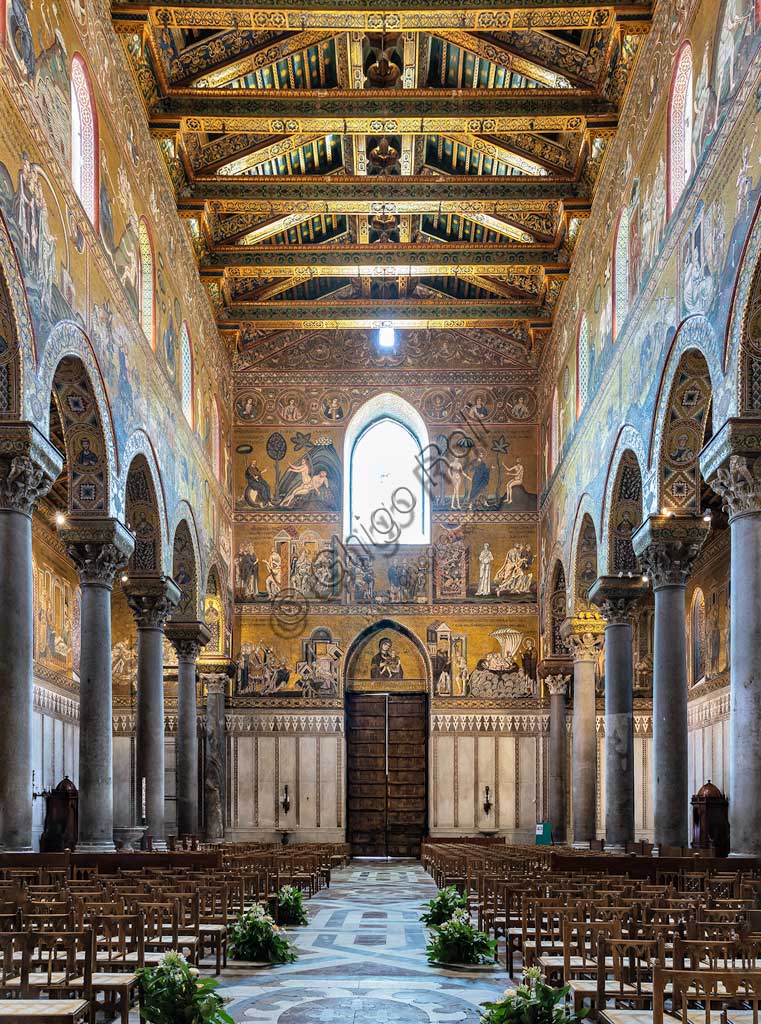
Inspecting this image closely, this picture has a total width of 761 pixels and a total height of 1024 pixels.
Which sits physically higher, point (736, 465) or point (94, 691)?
point (736, 465)

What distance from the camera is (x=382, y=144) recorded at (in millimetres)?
30812

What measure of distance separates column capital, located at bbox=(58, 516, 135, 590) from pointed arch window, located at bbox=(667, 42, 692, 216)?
10.5 metres

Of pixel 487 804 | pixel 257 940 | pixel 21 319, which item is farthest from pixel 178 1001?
pixel 487 804

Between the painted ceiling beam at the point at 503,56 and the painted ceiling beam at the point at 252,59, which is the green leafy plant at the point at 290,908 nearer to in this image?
the painted ceiling beam at the point at 252,59

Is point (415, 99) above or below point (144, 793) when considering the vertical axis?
above

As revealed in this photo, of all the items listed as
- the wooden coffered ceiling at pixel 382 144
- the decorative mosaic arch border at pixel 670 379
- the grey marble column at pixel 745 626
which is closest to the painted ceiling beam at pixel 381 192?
the wooden coffered ceiling at pixel 382 144

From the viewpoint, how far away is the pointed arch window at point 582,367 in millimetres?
30825

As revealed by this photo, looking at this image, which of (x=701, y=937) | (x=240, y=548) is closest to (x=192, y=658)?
(x=240, y=548)

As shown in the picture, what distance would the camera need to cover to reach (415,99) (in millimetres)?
26969

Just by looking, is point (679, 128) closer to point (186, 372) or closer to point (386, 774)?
point (186, 372)

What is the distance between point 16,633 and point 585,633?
18.9 m

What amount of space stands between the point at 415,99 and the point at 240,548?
17.9m

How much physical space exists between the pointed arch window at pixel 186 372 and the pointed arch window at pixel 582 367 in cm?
934

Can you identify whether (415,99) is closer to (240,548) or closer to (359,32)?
(359,32)
